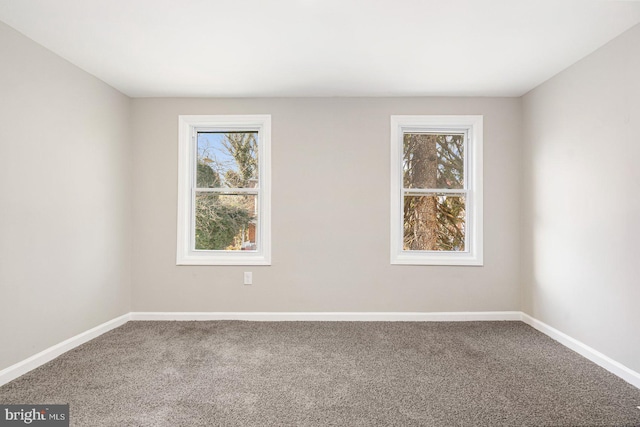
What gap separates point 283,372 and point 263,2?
7.94 ft

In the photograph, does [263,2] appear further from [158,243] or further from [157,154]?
[158,243]

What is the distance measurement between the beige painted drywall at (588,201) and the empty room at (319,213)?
0.02 meters

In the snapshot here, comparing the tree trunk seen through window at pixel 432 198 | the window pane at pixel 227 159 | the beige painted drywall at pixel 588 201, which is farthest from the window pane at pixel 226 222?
the beige painted drywall at pixel 588 201

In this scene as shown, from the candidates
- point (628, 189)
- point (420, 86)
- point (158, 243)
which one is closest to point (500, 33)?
point (420, 86)

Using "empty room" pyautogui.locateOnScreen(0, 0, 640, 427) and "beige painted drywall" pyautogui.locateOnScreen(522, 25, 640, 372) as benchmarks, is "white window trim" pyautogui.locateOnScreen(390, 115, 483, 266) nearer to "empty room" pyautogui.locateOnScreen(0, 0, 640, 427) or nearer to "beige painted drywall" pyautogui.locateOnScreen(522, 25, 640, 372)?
"empty room" pyautogui.locateOnScreen(0, 0, 640, 427)

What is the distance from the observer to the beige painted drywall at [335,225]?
3701 millimetres

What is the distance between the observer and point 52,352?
268 cm

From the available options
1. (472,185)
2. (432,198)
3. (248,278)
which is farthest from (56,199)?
(472,185)

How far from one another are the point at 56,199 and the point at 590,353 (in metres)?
4.35

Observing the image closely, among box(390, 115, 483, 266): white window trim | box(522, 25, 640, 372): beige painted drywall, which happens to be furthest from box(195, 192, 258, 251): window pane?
box(522, 25, 640, 372): beige painted drywall

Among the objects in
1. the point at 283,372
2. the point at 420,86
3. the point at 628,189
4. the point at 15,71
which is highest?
the point at 420,86

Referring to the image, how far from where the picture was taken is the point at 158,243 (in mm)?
3727

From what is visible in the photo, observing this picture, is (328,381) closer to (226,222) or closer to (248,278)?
(248,278)

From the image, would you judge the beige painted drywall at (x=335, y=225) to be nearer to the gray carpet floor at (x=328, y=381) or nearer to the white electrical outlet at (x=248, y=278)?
the white electrical outlet at (x=248, y=278)
